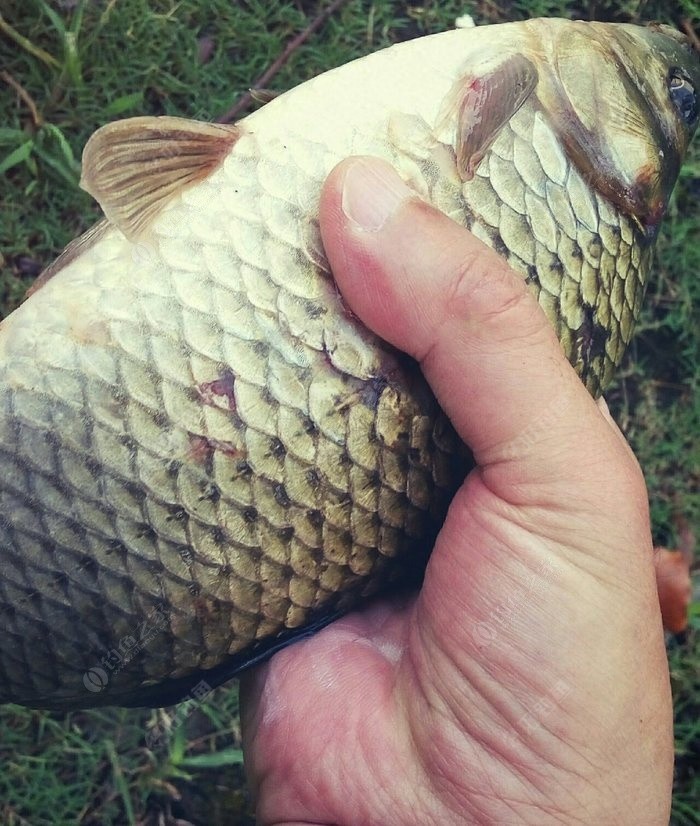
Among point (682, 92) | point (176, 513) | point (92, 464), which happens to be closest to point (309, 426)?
point (176, 513)

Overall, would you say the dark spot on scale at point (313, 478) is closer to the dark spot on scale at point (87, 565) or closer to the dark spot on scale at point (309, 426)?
the dark spot on scale at point (309, 426)

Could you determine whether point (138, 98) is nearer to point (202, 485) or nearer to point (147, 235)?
point (147, 235)

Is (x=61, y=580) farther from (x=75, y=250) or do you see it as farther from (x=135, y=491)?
(x=75, y=250)

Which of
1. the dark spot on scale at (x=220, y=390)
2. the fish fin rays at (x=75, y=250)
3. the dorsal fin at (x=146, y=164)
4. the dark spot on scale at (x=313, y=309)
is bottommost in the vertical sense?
the dark spot on scale at (x=220, y=390)

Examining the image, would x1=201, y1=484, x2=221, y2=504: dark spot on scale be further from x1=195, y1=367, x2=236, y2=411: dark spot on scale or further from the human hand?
the human hand

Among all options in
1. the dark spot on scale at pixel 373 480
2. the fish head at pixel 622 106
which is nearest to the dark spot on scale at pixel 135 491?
the dark spot on scale at pixel 373 480

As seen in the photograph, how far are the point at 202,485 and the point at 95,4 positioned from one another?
5.88ft

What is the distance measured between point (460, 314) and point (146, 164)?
637mm

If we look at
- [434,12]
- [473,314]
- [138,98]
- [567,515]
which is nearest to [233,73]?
[138,98]

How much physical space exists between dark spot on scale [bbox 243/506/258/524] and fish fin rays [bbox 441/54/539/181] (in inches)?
28.3

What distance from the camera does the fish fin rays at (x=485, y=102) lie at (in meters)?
1.49

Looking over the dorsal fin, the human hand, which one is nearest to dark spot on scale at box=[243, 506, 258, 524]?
the human hand

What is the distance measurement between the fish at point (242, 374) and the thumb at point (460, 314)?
62 mm

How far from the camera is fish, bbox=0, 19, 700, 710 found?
55.2 inches
